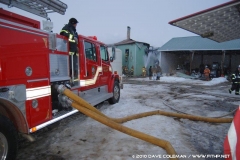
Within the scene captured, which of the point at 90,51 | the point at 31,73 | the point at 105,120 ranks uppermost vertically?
the point at 90,51

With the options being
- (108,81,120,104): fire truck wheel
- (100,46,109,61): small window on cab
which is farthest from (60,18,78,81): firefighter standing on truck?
(108,81,120,104): fire truck wheel

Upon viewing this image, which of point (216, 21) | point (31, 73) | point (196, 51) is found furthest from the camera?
point (196, 51)

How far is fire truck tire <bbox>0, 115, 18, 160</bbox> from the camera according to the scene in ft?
8.49

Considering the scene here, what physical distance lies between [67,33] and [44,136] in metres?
2.40

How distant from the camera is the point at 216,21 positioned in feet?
22.7

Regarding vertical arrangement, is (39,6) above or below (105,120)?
above

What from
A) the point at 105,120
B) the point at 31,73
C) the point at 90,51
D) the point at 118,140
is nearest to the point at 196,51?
the point at 90,51

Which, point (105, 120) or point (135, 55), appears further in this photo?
point (135, 55)

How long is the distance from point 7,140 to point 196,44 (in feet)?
79.9

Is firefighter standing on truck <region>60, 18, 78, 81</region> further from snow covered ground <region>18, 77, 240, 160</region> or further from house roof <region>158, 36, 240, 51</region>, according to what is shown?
house roof <region>158, 36, 240, 51</region>

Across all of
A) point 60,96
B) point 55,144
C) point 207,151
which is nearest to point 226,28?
point 207,151

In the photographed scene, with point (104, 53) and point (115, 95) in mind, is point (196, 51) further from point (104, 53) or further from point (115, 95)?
point (104, 53)

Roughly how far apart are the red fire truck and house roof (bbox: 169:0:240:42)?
13.0 ft

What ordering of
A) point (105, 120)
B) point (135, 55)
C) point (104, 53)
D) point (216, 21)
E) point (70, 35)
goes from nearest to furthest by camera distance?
1. point (105, 120)
2. point (70, 35)
3. point (104, 53)
4. point (216, 21)
5. point (135, 55)
